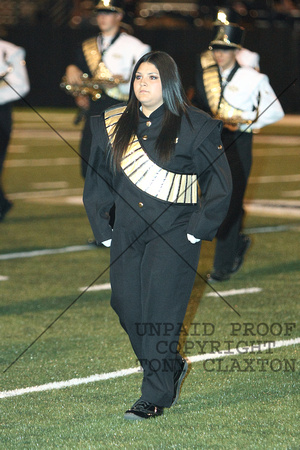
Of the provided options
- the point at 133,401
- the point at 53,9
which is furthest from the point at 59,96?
the point at 133,401

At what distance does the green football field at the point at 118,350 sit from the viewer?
3992 mm

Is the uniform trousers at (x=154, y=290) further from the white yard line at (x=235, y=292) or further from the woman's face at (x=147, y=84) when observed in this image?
the white yard line at (x=235, y=292)

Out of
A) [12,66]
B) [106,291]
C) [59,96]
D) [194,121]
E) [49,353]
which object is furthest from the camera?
[59,96]

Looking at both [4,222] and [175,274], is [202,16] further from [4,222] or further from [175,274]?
[175,274]

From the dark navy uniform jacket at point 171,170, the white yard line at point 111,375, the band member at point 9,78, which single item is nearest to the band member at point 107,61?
the band member at point 9,78

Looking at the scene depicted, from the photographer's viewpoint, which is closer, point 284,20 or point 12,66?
point 12,66

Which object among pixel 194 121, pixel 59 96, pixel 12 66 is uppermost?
pixel 194 121

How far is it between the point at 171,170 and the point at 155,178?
0.27 feet

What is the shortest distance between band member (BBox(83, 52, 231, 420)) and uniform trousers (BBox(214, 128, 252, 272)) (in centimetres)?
298

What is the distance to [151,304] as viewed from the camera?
4082 mm

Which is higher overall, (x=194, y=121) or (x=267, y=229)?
(x=194, y=121)

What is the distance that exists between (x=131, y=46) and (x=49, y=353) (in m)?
3.79

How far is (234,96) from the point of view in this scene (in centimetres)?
703

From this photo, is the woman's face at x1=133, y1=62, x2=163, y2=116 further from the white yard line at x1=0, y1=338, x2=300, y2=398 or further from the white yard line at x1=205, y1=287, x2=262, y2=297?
the white yard line at x1=205, y1=287, x2=262, y2=297
